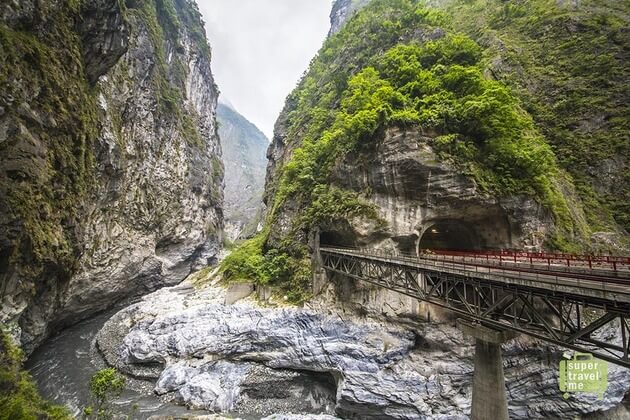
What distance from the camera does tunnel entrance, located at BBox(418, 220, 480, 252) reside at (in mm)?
19562

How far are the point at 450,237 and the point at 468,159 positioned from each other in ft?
25.6

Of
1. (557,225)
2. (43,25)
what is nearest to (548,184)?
(557,225)

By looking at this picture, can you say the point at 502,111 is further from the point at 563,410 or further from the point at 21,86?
the point at 21,86

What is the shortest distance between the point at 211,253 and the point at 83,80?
116 feet

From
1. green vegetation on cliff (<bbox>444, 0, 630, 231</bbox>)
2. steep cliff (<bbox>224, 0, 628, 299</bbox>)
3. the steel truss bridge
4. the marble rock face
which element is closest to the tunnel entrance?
steep cliff (<bbox>224, 0, 628, 299</bbox>)

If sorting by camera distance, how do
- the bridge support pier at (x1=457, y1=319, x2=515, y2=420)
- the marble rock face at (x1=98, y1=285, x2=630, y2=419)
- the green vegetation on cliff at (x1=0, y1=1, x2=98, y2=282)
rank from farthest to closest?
the marble rock face at (x1=98, y1=285, x2=630, y2=419), the green vegetation on cliff at (x1=0, y1=1, x2=98, y2=282), the bridge support pier at (x1=457, y1=319, x2=515, y2=420)

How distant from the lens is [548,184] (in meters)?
16.8

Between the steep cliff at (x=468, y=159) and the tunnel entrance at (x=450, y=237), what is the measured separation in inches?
4.4

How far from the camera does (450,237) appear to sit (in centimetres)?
2209

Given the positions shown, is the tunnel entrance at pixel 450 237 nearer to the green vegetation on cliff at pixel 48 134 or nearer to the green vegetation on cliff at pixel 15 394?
the green vegetation on cliff at pixel 15 394

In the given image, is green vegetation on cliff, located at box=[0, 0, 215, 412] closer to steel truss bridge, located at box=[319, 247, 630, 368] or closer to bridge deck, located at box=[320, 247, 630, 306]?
steel truss bridge, located at box=[319, 247, 630, 368]

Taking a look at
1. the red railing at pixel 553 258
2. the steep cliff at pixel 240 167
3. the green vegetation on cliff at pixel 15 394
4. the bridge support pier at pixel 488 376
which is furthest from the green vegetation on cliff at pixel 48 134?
the steep cliff at pixel 240 167

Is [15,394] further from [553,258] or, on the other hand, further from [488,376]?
[553,258]

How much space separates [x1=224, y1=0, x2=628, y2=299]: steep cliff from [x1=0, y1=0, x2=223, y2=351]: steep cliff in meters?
11.7
